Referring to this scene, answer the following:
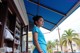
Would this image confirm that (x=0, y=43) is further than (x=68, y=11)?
No

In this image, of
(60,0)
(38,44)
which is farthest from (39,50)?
(60,0)

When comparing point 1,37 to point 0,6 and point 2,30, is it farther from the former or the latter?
point 0,6

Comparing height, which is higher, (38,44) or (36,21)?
(36,21)

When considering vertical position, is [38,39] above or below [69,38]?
above

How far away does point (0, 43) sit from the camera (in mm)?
2047

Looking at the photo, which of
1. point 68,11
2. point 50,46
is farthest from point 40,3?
point 50,46

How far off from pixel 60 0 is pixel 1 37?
1675mm

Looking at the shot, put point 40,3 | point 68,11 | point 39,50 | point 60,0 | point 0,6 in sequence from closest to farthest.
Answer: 1. point 39,50
2. point 0,6
3. point 60,0
4. point 68,11
5. point 40,3

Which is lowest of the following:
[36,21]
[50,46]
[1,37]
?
[50,46]

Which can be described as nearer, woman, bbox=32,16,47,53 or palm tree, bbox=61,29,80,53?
woman, bbox=32,16,47,53

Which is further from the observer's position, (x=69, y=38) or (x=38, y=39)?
(x=69, y=38)

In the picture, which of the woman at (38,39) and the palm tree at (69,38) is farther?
the palm tree at (69,38)

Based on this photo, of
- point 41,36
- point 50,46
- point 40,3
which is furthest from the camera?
point 50,46

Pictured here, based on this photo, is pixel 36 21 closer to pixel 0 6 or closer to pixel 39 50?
pixel 39 50
